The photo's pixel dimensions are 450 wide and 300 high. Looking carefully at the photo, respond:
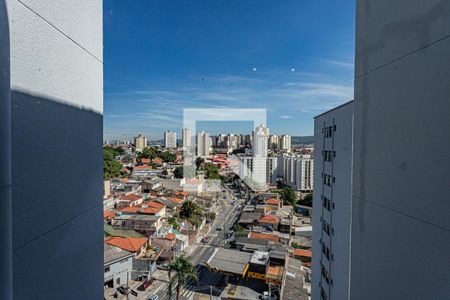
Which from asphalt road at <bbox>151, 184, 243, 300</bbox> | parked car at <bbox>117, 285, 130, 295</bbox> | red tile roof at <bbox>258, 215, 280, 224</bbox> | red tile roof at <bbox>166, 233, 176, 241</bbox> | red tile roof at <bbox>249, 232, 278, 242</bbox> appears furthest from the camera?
red tile roof at <bbox>258, 215, 280, 224</bbox>

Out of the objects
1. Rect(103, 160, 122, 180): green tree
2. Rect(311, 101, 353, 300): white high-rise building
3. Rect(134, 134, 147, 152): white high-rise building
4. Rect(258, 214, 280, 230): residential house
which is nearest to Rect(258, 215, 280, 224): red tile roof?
Rect(258, 214, 280, 230): residential house

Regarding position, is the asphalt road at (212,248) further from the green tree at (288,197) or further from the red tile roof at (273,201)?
the green tree at (288,197)

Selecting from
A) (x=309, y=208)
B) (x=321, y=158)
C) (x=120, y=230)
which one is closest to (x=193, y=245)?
(x=120, y=230)

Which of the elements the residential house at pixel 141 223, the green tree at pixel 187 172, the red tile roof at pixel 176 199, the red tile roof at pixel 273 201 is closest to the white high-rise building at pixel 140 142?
the green tree at pixel 187 172

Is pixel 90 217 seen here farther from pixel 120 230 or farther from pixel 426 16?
pixel 120 230

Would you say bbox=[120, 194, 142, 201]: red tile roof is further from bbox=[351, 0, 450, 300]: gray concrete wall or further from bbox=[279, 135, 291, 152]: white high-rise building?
bbox=[279, 135, 291, 152]: white high-rise building
